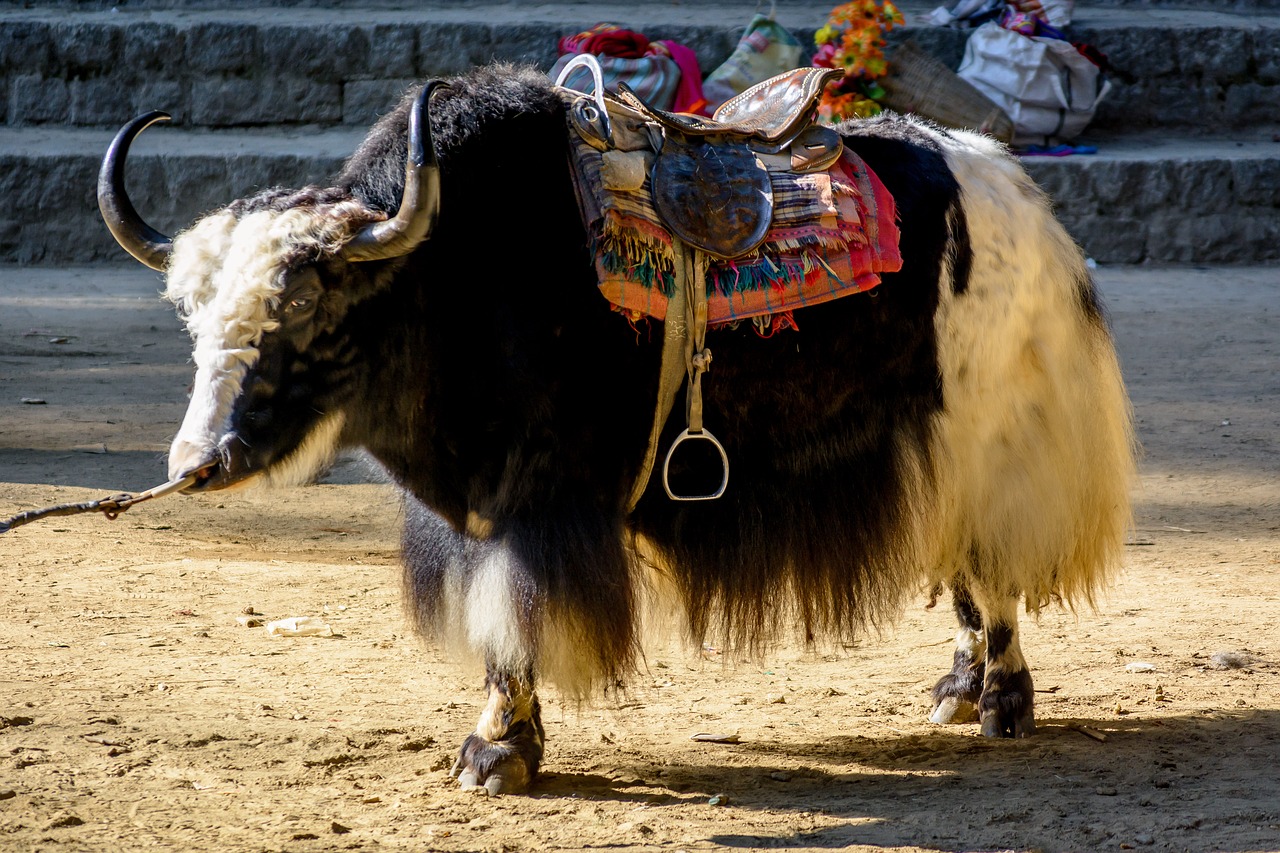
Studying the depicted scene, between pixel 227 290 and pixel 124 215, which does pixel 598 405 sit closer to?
pixel 227 290

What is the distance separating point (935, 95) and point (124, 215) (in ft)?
25.4

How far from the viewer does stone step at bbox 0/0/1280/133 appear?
9961 mm

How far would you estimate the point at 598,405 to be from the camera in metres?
2.58

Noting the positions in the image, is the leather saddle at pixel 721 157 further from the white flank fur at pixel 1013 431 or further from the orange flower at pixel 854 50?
the orange flower at pixel 854 50

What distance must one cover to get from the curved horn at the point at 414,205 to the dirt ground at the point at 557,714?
109 centimetres

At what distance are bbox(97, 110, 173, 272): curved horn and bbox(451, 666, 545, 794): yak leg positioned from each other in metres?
1.05

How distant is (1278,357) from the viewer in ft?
22.7

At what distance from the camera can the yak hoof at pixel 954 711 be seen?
3.12 m

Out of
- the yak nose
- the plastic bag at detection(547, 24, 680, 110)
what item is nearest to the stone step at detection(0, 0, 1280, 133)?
the plastic bag at detection(547, 24, 680, 110)

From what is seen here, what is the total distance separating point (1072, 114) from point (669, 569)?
26.1ft

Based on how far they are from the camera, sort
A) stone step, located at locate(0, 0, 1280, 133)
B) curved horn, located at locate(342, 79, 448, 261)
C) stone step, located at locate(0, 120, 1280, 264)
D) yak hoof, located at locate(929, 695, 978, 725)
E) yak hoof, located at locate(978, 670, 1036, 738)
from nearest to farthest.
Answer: curved horn, located at locate(342, 79, 448, 261), yak hoof, located at locate(978, 670, 1036, 738), yak hoof, located at locate(929, 695, 978, 725), stone step, located at locate(0, 120, 1280, 264), stone step, located at locate(0, 0, 1280, 133)

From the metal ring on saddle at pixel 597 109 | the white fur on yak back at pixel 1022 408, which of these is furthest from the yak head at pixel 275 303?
the white fur on yak back at pixel 1022 408

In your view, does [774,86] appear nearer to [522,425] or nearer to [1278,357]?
[522,425]

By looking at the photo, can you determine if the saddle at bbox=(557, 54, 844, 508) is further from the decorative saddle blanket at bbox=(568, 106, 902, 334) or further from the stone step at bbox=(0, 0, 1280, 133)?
the stone step at bbox=(0, 0, 1280, 133)
